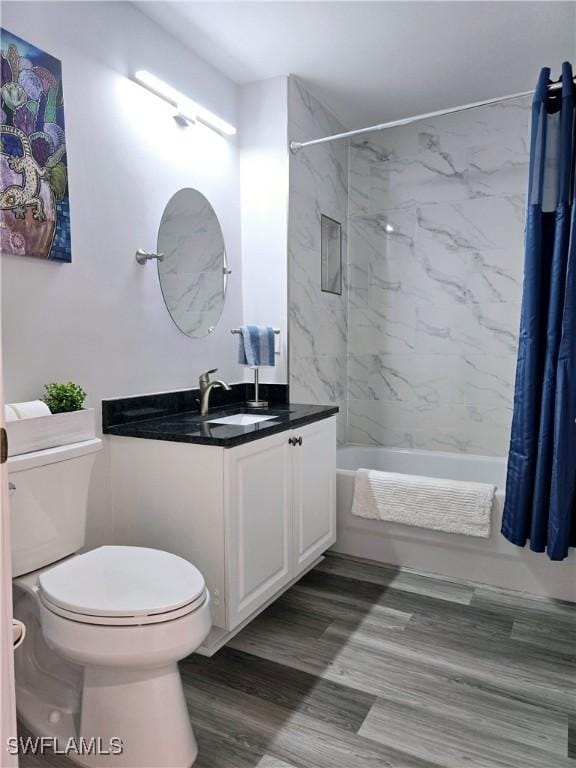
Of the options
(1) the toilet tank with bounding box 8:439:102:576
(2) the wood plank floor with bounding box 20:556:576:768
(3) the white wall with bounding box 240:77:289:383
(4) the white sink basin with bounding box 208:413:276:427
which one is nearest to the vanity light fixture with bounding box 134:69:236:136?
(3) the white wall with bounding box 240:77:289:383

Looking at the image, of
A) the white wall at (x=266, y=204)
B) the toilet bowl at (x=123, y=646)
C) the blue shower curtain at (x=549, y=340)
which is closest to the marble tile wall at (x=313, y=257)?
the white wall at (x=266, y=204)

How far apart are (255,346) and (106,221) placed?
0.90 meters

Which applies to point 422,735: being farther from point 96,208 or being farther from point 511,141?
point 511,141

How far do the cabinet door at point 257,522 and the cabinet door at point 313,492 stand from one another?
2.8 inches

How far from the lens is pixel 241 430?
202 centimetres

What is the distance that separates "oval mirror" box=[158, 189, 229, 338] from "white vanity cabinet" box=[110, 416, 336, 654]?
2.34ft

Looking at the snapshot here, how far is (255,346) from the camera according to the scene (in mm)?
2652

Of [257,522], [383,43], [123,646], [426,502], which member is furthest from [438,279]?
[123,646]

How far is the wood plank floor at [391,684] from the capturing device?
1.54 m

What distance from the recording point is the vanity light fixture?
2.18 metres

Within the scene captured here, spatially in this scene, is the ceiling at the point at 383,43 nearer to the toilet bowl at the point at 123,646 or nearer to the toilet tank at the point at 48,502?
the toilet tank at the point at 48,502

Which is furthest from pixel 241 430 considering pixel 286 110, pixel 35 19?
pixel 286 110

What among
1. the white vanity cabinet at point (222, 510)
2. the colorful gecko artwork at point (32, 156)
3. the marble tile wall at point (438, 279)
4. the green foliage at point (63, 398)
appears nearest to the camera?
the colorful gecko artwork at point (32, 156)

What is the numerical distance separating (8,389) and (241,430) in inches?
31.1
